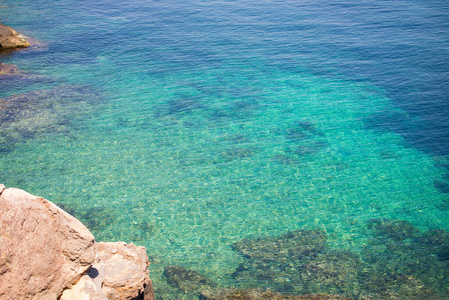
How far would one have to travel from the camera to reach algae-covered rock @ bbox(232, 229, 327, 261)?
10.9m

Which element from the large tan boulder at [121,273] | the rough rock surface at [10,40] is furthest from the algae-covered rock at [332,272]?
the rough rock surface at [10,40]

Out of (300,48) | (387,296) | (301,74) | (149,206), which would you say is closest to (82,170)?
(149,206)

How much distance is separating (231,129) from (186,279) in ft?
28.0

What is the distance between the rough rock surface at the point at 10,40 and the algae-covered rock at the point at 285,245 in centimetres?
2219

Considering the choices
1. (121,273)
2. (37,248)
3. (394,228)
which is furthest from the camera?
(394,228)

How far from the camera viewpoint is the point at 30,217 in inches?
211

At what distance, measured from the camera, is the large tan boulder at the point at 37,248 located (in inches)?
198

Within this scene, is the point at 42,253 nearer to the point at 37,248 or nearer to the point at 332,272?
the point at 37,248

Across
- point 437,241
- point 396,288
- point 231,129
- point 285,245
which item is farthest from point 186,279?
point 231,129

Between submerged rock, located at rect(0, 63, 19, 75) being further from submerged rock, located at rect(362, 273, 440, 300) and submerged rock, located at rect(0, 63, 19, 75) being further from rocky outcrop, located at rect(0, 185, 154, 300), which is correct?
submerged rock, located at rect(362, 273, 440, 300)

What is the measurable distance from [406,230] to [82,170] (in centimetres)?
1223

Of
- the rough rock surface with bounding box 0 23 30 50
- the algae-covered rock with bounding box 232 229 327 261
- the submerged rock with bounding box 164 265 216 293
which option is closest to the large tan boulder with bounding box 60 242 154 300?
the submerged rock with bounding box 164 265 216 293

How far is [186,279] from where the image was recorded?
10031 millimetres

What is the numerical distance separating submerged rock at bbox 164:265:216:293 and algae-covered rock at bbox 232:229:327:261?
5.22 ft
